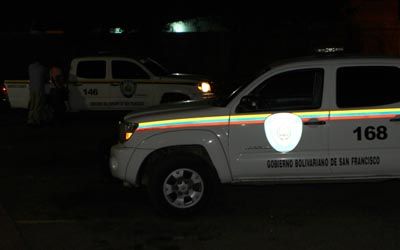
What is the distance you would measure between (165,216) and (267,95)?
1671 millimetres

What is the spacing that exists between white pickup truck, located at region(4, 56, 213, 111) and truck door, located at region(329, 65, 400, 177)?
7.89 meters

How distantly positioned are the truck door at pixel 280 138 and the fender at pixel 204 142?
99mm

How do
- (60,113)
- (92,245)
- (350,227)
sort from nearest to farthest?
(92,245), (350,227), (60,113)

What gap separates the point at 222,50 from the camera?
869 inches

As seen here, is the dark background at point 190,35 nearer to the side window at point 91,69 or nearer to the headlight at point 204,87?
the side window at point 91,69

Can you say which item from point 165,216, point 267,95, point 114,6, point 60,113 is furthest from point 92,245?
point 114,6

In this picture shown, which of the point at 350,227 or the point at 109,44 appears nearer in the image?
the point at 350,227


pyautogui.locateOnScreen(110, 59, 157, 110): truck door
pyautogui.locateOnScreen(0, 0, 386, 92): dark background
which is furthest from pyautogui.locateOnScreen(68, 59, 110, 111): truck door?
pyautogui.locateOnScreen(0, 0, 386, 92): dark background

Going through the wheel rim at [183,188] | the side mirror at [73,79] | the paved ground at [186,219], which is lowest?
the paved ground at [186,219]

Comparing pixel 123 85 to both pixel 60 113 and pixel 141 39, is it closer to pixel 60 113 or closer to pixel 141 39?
pixel 60 113

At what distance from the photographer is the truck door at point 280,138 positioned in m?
7.00

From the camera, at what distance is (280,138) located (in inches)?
276

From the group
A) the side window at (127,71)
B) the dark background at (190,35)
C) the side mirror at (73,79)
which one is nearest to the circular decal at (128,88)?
the side window at (127,71)

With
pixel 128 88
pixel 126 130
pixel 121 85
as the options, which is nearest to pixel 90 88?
pixel 121 85
